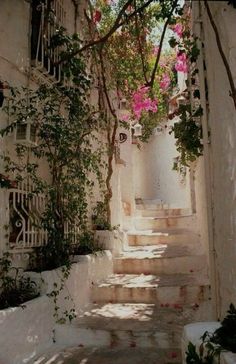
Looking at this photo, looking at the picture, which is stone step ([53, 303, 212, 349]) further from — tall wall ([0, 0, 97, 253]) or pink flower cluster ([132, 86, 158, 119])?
pink flower cluster ([132, 86, 158, 119])

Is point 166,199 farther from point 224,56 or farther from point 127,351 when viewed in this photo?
point 224,56

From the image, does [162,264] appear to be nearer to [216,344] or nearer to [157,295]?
[157,295]

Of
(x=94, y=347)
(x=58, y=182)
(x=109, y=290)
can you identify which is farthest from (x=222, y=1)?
(x=109, y=290)

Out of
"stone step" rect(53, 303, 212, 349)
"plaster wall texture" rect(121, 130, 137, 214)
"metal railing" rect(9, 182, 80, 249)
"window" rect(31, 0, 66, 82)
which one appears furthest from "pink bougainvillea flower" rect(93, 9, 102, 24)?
"stone step" rect(53, 303, 212, 349)

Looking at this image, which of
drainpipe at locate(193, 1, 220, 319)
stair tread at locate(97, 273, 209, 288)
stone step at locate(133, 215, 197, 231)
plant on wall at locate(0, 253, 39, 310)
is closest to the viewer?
drainpipe at locate(193, 1, 220, 319)

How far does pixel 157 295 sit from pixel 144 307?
10.2 inches

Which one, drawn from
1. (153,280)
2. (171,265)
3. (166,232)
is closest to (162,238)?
(166,232)

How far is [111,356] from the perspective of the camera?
151 inches

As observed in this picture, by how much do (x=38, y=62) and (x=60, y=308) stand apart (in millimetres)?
3132

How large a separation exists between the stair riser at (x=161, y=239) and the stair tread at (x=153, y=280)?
1.60 meters

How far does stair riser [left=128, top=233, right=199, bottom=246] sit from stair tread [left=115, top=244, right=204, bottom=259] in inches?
5.1

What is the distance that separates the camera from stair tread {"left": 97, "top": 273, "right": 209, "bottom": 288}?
536cm

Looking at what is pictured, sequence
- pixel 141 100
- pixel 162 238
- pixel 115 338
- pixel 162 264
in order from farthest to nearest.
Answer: pixel 141 100
pixel 162 238
pixel 162 264
pixel 115 338

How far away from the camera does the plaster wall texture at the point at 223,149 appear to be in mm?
2771
